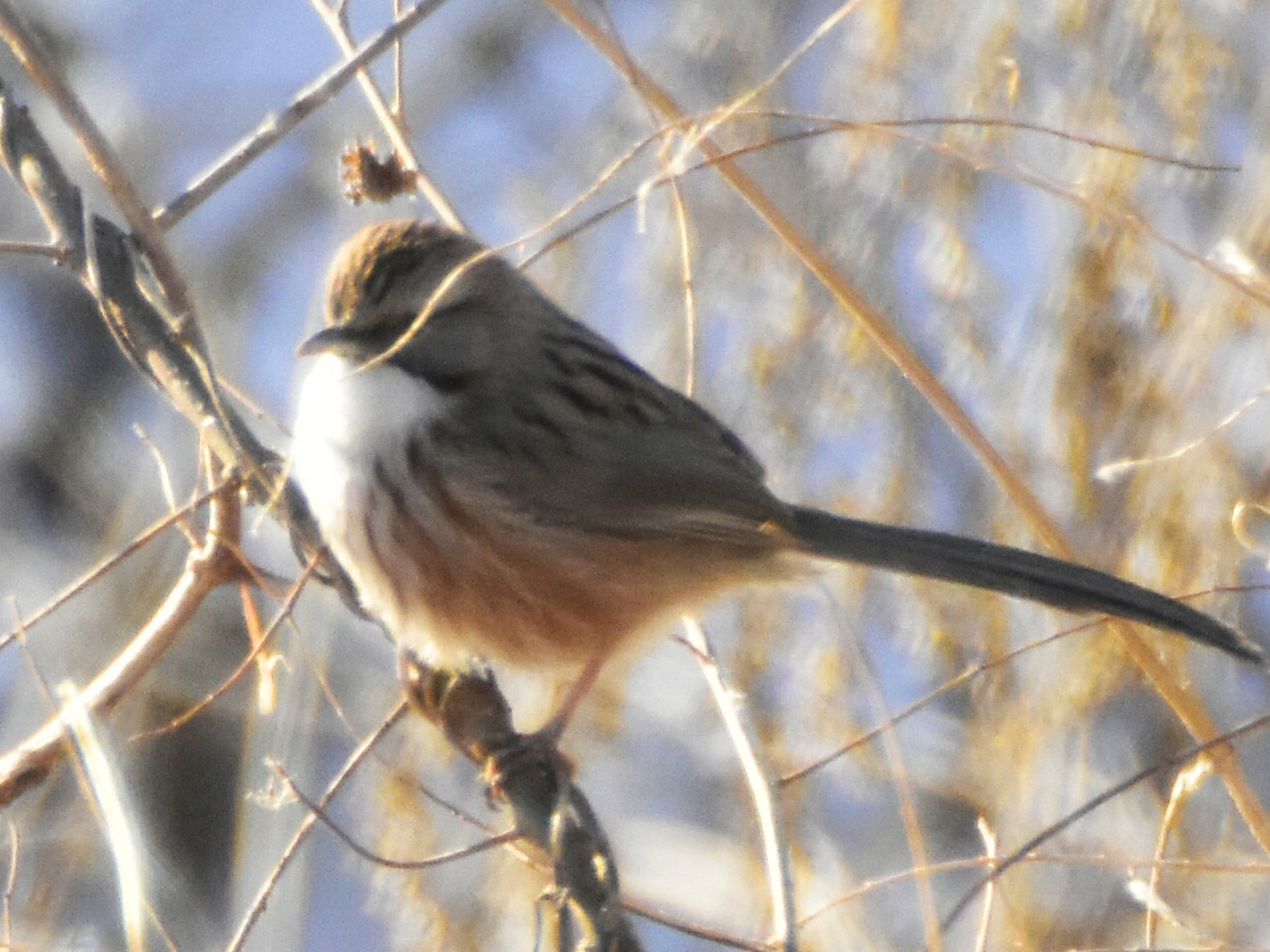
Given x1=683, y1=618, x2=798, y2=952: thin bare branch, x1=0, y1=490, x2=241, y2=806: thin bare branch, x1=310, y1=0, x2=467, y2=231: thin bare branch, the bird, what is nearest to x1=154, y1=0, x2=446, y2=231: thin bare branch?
x1=310, y1=0, x2=467, y2=231: thin bare branch

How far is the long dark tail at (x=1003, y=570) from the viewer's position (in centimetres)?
349

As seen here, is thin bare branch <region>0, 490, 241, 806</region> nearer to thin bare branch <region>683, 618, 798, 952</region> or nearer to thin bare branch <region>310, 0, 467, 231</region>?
thin bare branch <region>310, 0, 467, 231</region>

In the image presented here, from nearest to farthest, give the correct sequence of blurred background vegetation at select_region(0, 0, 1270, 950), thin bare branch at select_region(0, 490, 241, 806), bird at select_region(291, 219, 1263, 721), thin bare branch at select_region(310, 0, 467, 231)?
1. thin bare branch at select_region(0, 490, 241, 806)
2. thin bare branch at select_region(310, 0, 467, 231)
3. bird at select_region(291, 219, 1263, 721)
4. blurred background vegetation at select_region(0, 0, 1270, 950)

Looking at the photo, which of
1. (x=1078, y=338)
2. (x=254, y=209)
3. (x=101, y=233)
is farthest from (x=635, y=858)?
(x=254, y=209)

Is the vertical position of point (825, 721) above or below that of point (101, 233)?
below

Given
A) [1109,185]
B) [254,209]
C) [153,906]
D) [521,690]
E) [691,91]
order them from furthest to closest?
[254,209] < [691,91] < [521,690] < [1109,185] < [153,906]

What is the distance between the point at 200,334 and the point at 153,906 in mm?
1126

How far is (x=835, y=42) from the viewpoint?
6098 millimetres

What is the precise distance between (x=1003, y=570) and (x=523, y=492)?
118 cm

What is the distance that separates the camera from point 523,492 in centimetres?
410

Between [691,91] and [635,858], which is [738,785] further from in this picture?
[691,91]

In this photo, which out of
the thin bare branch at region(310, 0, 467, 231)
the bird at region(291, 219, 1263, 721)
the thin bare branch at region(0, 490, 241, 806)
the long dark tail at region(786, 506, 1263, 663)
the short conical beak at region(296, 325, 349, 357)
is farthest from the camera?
the bird at region(291, 219, 1263, 721)

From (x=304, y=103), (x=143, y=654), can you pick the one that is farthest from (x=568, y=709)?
(x=304, y=103)

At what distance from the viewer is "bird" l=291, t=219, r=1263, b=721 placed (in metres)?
3.88
